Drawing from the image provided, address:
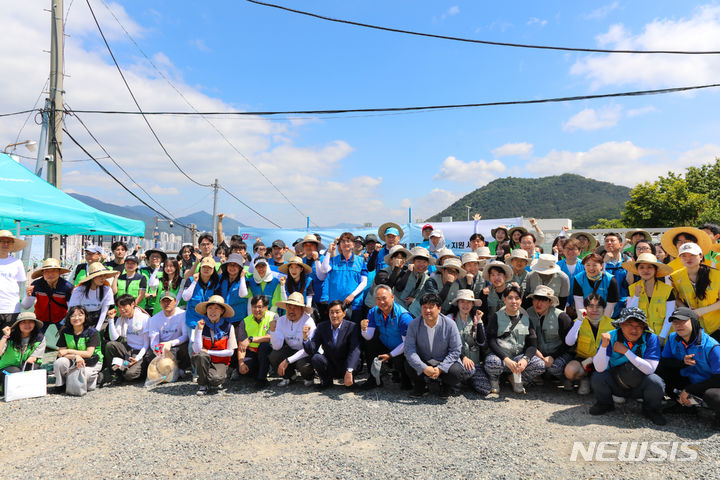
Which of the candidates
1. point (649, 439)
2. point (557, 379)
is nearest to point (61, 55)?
point (557, 379)

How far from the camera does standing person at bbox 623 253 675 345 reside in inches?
190

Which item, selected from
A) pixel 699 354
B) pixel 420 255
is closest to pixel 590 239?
pixel 699 354

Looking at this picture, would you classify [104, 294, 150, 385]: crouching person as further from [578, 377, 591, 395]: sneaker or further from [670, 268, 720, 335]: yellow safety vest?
[670, 268, 720, 335]: yellow safety vest

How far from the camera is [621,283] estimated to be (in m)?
5.63

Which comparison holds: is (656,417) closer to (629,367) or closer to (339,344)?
(629,367)

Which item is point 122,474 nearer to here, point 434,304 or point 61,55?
point 434,304

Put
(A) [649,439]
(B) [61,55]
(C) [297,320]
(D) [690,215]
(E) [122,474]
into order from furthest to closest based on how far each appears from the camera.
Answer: (D) [690,215] → (B) [61,55] → (C) [297,320] → (A) [649,439] → (E) [122,474]

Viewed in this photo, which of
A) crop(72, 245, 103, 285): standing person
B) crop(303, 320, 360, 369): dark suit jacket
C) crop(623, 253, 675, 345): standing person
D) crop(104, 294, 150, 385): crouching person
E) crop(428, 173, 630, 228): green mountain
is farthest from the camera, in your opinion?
crop(428, 173, 630, 228): green mountain

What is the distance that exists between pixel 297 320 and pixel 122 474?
8.99ft

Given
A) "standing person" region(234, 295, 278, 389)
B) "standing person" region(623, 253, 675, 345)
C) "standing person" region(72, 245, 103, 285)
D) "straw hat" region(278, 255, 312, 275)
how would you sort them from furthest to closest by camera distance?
"standing person" region(72, 245, 103, 285)
"straw hat" region(278, 255, 312, 275)
"standing person" region(234, 295, 278, 389)
"standing person" region(623, 253, 675, 345)

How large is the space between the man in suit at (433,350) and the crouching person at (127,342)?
3681 millimetres

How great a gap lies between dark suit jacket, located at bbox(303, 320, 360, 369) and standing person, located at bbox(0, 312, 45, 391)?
136 inches

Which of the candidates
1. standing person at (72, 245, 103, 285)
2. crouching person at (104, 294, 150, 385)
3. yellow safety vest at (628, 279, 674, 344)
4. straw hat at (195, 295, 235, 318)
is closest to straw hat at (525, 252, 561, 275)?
yellow safety vest at (628, 279, 674, 344)

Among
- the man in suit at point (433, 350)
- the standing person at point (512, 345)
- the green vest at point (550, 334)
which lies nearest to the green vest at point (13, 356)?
the man in suit at point (433, 350)
